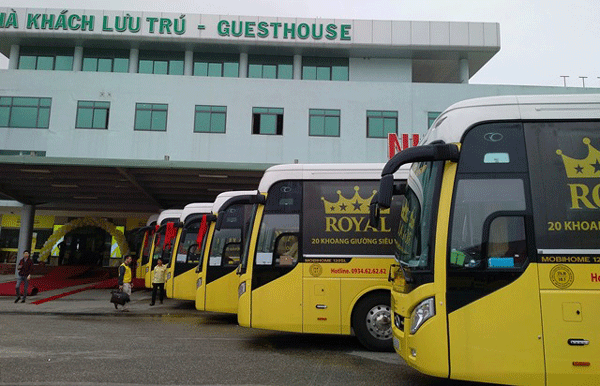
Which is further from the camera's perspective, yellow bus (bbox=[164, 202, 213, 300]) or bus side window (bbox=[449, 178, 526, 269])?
yellow bus (bbox=[164, 202, 213, 300])

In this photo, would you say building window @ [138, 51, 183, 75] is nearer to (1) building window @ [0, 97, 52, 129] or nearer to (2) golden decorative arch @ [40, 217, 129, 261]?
(1) building window @ [0, 97, 52, 129]

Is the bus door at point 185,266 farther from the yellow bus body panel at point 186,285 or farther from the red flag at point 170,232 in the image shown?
the red flag at point 170,232

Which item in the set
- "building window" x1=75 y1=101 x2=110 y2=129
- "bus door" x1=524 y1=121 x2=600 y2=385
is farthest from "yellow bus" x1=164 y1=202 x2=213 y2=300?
"building window" x1=75 y1=101 x2=110 y2=129

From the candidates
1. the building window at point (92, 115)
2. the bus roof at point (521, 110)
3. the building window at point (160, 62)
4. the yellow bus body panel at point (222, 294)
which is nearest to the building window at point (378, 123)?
the building window at point (160, 62)

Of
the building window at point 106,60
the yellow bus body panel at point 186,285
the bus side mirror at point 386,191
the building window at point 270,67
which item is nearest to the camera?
the bus side mirror at point 386,191

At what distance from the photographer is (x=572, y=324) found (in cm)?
468

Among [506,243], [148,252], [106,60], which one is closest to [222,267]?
[506,243]

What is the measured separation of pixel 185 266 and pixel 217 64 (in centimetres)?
1918

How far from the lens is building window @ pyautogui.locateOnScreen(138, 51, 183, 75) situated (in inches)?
1166

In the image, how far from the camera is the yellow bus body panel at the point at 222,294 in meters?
10.6

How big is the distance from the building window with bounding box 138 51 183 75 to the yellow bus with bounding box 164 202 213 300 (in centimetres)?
1767

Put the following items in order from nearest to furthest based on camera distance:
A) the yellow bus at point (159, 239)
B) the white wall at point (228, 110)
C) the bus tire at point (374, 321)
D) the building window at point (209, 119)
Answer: the bus tire at point (374, 321) < the yellow bus at point (159, 239) < the white wall at point (228, 110) < the building window at point (209, 119)

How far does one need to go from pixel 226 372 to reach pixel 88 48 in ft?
95.5

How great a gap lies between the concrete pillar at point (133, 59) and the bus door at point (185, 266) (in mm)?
18582
